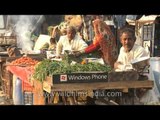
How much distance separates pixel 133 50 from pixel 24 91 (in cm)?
187

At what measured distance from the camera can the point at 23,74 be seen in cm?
884

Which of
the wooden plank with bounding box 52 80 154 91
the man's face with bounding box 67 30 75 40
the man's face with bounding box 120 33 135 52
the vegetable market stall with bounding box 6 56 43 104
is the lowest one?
the wooden plank with bounding box 52 80 154 91

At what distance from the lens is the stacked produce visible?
8617 mm

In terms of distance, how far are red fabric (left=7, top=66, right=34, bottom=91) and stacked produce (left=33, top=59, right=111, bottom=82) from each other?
24 centimetres

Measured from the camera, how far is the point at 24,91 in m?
8.89

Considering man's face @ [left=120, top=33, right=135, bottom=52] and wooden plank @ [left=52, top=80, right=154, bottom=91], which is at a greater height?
man's face @ [left=120, top=33, right=135, bottom=52]

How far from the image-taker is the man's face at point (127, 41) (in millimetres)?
8633

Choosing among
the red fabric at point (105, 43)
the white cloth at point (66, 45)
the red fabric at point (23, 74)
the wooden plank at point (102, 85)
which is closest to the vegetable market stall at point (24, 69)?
the red fabric at point (23, 74)

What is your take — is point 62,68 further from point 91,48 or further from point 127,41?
point 127,41

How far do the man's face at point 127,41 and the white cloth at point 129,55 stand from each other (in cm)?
5

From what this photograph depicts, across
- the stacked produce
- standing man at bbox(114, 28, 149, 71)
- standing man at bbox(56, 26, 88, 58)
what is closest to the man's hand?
standing man at bbox(56, 26, 88, 58)

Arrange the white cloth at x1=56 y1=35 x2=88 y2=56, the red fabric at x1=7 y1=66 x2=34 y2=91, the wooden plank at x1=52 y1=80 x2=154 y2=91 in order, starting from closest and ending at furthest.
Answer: the wooden plank at x1=52 y1=80 x2=154 y2=91 → the white cloth at x1=56 y1=35 x2=88 y2=56 → the red fabric at x1=7 y1=66 x2=34 y2=91

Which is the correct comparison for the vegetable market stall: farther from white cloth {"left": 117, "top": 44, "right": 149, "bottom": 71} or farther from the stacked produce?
white cloth {"left": 117, "top": 44, "right": 149, "bottom": 71}

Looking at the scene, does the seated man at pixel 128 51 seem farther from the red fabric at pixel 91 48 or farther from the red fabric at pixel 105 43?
the red fabric at pixel 91 48
